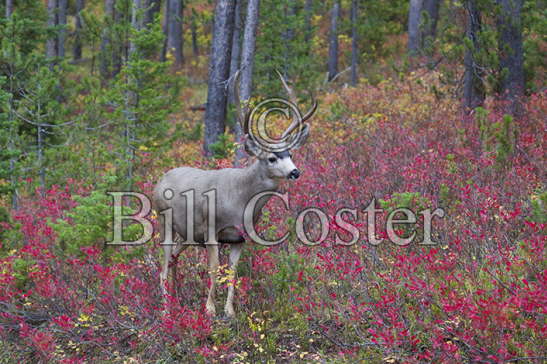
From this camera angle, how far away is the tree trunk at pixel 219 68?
44.7 feet

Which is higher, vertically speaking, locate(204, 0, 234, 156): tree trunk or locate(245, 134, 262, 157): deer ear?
locate(204, 0, 234, 156): tree trunk

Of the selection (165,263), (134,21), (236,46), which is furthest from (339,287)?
(236,46)

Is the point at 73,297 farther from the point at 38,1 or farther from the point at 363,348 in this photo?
the point at 38,1

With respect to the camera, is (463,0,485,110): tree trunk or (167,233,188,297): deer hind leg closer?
(167,233,188,297): deer hind leg

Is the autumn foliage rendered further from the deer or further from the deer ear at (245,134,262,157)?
the deer ear at (245,134,262,157)

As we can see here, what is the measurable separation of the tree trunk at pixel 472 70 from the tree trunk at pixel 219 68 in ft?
17.5

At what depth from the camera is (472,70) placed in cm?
1232

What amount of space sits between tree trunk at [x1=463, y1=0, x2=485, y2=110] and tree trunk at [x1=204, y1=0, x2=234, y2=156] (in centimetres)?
533

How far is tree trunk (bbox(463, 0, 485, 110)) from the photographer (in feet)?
40.2

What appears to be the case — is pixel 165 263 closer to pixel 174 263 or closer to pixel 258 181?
pixel 174 263

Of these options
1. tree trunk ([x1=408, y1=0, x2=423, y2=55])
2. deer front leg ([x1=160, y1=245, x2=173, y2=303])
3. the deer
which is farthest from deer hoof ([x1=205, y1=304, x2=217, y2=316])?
tree trunk ([x1=408, y1=0, x2=423, y2=55])

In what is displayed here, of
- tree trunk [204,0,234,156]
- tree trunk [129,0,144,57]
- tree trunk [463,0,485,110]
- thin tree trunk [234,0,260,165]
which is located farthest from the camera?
tree trunk [204,0,234,156]

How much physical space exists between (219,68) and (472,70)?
5748mm

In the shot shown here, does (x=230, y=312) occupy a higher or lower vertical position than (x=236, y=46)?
lower
